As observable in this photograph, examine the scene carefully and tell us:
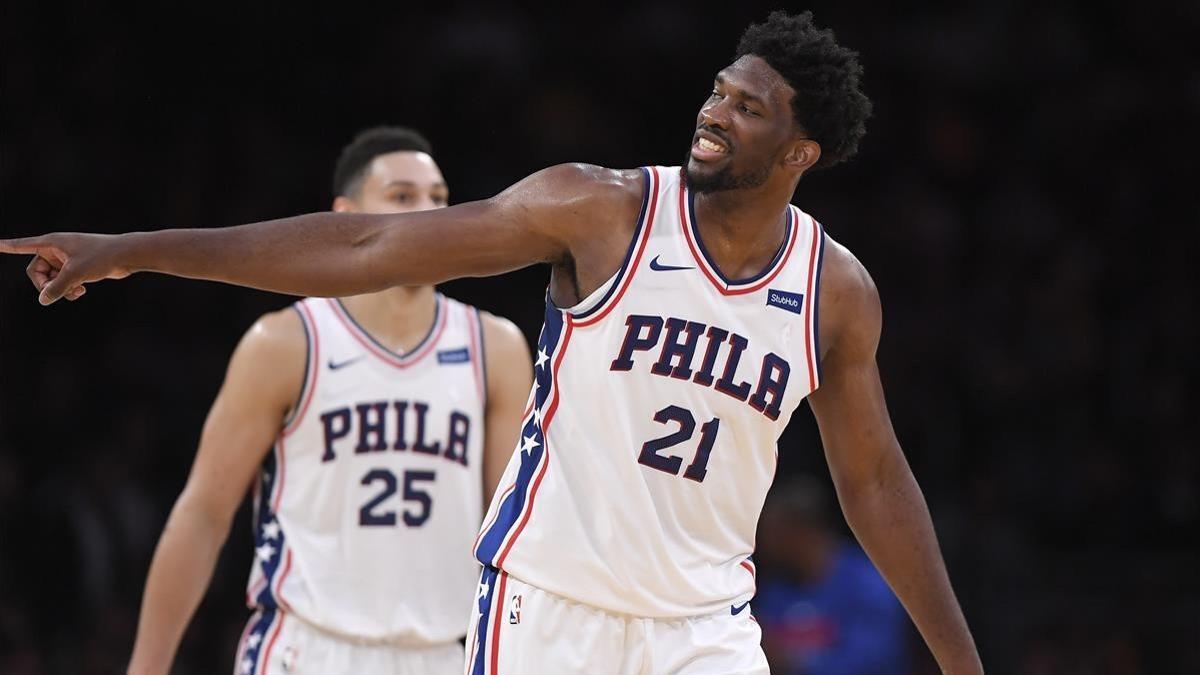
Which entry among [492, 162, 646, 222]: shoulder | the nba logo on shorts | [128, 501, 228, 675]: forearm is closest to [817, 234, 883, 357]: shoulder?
[492, 162, 646, 222]: shoulder

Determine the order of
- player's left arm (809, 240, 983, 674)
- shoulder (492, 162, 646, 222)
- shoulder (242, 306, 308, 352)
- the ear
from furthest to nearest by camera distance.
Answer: shoulder (242, 306, 308, 352)
player's left arm (809, 240, 983, 674)
the ear
shoulder (492, 162, 646, 222)

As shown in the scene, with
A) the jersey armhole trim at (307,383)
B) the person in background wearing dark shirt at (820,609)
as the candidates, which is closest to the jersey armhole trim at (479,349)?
the jersey armhole trim at (307,383)

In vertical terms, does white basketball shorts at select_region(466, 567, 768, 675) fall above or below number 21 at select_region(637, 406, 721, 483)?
below

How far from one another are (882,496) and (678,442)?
2.15 ft

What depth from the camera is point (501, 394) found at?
491 cm

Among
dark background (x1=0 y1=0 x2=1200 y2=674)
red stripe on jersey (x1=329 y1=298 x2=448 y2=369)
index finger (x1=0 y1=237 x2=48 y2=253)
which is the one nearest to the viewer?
index finger (x1=0 y1=237 x2=48 y2=253)

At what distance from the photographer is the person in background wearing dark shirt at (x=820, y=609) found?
6898 mm

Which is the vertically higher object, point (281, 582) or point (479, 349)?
point (479, 349)

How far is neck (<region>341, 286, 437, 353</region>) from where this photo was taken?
490cm

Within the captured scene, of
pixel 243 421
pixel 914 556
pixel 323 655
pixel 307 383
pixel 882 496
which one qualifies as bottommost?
pixel 323 655

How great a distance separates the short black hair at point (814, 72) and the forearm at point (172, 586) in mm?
2099

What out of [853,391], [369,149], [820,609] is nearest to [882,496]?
[853,391]

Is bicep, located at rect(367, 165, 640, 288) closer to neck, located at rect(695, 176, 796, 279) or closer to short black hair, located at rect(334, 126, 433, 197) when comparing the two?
neck, located at rect(695, 176, 796, 279)

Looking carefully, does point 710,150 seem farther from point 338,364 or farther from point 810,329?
point 338,364
